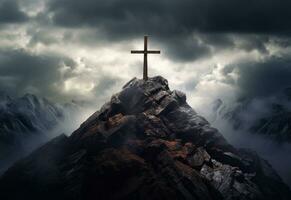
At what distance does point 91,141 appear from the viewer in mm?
168500

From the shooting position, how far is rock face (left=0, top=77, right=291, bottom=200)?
512 feet

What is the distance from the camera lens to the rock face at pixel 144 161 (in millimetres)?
156000

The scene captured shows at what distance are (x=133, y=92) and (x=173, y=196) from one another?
136ft

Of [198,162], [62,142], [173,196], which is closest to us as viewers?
[173,196]

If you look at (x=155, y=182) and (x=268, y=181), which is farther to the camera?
(x=268, y=181)

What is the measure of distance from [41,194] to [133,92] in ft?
129

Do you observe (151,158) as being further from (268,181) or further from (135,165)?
(268,181)

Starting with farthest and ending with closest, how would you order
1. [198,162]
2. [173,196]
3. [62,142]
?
[62,142] → [198,162] → [173,196]

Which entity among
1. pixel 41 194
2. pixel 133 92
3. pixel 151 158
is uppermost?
pixel 133 92

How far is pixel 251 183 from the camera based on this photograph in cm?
16425

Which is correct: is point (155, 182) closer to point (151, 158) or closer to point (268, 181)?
point (151, 158)

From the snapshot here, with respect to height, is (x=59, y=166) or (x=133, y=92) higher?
(x=133, y=92)

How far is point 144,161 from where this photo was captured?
532 feet

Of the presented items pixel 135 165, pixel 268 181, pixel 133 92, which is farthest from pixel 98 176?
pixel 268 181
